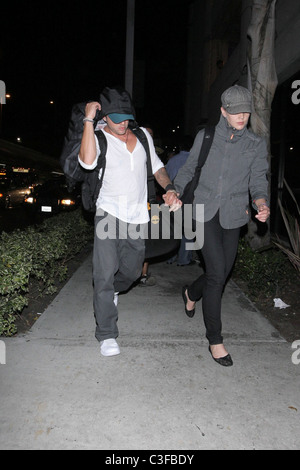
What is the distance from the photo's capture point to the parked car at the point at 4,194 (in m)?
17.2

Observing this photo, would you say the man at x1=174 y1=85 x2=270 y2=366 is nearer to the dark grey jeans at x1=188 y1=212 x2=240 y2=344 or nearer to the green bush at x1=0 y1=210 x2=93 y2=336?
the dark grey jeans at x1=188 y1=212 x2=240 y2=344

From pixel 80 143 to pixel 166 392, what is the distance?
196cm

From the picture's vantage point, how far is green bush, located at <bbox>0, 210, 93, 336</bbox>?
3855 mm

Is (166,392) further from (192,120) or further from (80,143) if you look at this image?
(192,120)

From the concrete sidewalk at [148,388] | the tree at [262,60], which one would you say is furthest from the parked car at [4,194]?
the concrete sidewalk at [148,388]

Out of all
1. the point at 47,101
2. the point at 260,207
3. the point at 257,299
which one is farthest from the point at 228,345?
the point at 47,101

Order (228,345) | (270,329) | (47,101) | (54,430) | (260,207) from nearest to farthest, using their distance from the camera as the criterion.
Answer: (54,430)
(260,207)
(228,345)
(270,329)
(47,101)

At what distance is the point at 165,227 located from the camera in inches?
156

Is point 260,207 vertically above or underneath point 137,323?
above

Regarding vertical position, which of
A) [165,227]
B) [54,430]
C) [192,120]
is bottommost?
[54,430]

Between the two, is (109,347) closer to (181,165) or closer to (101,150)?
(101,150)

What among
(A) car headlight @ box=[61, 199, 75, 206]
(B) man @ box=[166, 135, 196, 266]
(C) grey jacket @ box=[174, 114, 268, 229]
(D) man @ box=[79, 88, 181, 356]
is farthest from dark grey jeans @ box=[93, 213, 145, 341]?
(A) car headlight @ box=[61, 199, 75, 206]

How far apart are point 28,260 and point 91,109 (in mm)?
1995

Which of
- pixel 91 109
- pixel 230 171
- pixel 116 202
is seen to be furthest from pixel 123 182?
pixel 230 171
